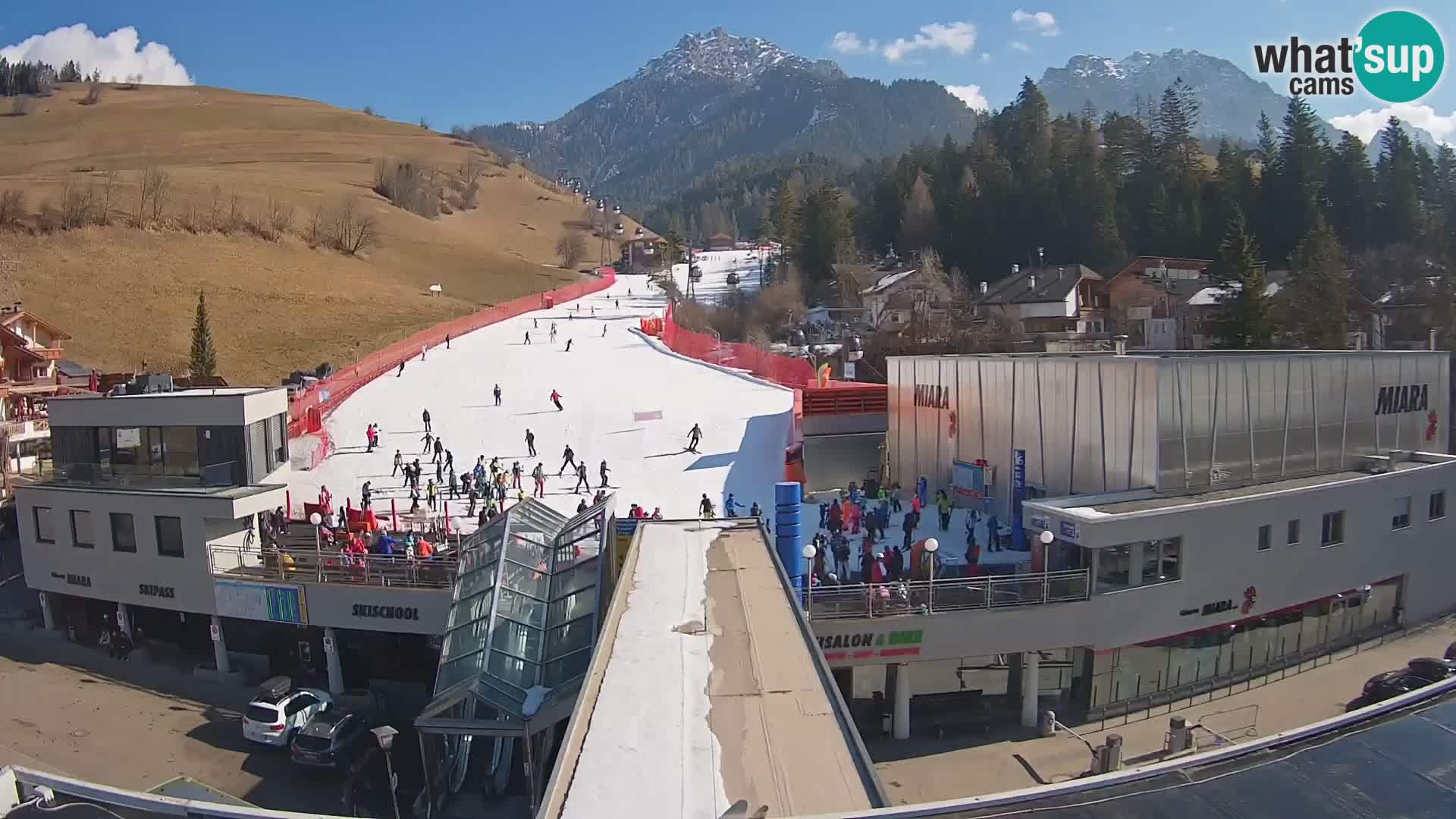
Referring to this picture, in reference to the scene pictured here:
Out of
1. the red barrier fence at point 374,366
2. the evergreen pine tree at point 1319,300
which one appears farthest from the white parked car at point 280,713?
the evergreen pine tree at point 1319,300

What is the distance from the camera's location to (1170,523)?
57.8 ft

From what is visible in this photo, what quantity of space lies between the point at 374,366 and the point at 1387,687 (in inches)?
1500

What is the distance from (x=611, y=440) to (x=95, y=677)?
15790 mm

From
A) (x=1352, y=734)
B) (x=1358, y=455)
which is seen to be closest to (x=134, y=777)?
(x=1352, y=734)

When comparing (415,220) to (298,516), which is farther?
(415,220)

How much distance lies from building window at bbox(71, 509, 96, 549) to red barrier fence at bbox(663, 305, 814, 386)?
75.0 ft

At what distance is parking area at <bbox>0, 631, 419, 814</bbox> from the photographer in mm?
15578

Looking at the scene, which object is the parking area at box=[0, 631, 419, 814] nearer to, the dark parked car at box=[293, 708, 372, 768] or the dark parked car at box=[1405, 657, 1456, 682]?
the dark parked car at box=[293, 708, 372, 768]

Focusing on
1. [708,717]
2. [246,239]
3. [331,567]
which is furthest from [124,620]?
[246,239]

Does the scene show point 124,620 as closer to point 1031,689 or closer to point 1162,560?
point 1031,689

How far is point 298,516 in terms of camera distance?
25234 millimetres

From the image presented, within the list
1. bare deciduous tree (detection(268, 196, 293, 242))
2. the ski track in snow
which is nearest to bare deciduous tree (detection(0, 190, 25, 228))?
bare deciduous tree (detection(268, 196, 293, 242))

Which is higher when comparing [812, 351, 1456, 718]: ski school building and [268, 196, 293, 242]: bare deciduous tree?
[268, 196, 293, 242]: bare deciduous tree

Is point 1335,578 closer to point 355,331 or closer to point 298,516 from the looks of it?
point 298,516
